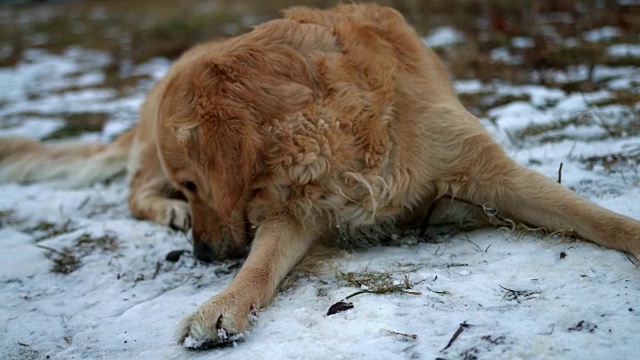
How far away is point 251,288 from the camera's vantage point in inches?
86.3

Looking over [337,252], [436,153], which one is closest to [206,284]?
[337,252]

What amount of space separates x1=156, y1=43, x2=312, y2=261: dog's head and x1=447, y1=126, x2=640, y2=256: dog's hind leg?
789 millimetres

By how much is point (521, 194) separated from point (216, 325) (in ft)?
4.56

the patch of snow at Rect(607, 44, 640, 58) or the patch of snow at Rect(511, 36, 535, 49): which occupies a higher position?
the patch of snow at Rect(607, 44, 640, 58)

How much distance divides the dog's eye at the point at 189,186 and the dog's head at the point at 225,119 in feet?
0.40

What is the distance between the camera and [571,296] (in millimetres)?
1868

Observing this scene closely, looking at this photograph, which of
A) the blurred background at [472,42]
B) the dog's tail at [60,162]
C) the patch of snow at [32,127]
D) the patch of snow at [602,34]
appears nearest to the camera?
the dog's tail at [60,162]

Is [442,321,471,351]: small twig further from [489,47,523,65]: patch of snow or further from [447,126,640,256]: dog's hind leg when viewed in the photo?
[489,47,523,65]: patch of snow

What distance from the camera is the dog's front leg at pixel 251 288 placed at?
1.96 meters

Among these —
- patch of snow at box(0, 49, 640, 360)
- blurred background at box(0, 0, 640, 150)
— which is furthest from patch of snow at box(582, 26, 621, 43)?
patch of snow at box(0, 49, 640, 360)

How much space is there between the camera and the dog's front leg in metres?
1.96

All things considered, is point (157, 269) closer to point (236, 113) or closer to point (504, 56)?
point (236, 113)

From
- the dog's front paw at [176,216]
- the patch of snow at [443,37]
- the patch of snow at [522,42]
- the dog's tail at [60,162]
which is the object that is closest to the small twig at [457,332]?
the dog's front paw at [176,216]

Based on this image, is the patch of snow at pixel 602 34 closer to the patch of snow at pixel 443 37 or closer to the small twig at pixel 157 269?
the patch of snow at pixel 443 37
